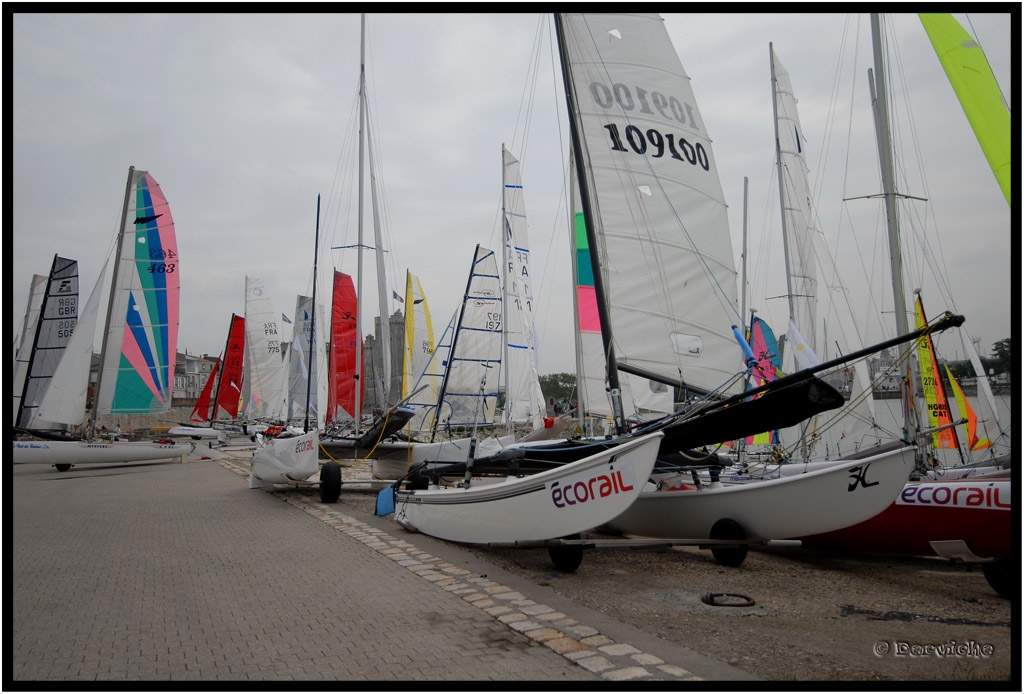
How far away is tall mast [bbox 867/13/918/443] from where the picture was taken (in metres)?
9.79

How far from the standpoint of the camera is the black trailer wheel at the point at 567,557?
22.6 feet

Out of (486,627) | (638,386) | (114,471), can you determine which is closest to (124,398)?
(114,471)

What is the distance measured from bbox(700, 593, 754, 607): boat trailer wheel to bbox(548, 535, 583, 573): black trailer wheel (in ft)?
4.46

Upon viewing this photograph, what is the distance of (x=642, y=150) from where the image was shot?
28.1 feet

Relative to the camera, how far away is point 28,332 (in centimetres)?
2630

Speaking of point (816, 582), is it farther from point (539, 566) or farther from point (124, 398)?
point (124, 398)

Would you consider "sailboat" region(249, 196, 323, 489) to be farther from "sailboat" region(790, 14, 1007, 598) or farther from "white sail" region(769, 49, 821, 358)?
"white sail" region(769, 49, 821, 358)

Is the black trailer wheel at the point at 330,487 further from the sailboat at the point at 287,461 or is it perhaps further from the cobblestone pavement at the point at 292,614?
the cobblestone pavement at the point at 292,614

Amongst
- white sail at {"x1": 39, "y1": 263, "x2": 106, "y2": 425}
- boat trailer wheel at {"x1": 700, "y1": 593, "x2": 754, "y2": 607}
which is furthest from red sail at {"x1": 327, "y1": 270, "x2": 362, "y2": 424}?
boat trailer wheel at {"x1": 700, "y1": 593, "x2": 754, "y2": 607}

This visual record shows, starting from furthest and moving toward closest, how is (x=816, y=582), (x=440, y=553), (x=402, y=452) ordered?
1. (x=402, y=452)
2. (x=440, y=553)
3. (x=816, y=582)

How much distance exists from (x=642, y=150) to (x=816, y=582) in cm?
541

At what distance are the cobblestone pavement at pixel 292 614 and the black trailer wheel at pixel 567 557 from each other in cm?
63

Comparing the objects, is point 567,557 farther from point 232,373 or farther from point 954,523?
point 232,373

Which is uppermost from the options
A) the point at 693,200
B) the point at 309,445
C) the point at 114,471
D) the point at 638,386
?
the point at 693,200
